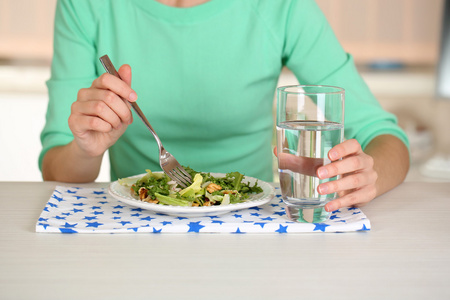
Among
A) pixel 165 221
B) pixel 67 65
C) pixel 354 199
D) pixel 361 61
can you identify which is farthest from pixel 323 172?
pixel 361 61

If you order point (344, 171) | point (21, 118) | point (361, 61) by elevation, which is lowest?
point (21, 118)

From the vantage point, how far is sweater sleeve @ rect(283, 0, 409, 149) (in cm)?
134

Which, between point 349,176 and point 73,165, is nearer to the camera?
point 349,176

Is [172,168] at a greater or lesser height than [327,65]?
lesser

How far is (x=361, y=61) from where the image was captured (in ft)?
11.1

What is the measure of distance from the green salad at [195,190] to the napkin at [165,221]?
1.1 inches

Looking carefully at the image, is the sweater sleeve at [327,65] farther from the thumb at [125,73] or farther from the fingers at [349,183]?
the thumb at [125,73]

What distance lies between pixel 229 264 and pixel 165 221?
0.60 ft

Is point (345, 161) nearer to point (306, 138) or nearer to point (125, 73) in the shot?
point (306, 138)

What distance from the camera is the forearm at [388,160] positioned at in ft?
3.56

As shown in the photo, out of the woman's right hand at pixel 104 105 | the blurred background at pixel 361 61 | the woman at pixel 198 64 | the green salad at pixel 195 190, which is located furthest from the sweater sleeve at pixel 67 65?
the blurred background at pixel 361 61

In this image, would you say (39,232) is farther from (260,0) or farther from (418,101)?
(418,101)

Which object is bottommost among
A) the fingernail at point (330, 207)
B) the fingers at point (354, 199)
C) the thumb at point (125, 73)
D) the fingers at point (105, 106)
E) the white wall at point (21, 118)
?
the white wall at point (21, 118)

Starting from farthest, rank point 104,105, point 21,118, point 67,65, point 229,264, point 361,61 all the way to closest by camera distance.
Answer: point 361,61
point 21,118
point 67,65
point 104,105
point 229,264
